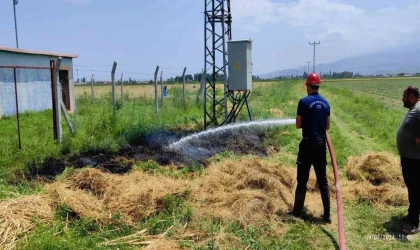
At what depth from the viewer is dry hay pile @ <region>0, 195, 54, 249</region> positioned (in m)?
4.10

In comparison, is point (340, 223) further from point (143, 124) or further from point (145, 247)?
point (143, 124)

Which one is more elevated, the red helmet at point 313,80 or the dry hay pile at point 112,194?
the red helmet at point 313,80

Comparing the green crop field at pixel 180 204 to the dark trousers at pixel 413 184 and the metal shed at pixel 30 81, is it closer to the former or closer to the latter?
the dark trousers at pixel 413 184

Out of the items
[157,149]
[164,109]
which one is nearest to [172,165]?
[157,149]

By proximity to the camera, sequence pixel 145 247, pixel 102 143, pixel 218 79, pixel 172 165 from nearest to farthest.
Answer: pixel 145 247 → pixel 172 165 → pixel 102 143 → pixel 218 79

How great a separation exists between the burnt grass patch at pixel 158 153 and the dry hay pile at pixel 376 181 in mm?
2737

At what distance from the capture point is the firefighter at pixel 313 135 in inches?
198

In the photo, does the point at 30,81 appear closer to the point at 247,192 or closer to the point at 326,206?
the point at 247,192

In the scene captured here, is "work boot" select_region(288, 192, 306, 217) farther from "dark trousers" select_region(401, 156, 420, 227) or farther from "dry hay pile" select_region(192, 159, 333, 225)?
"dark trousers" select_region(401, 156, 420, 227)

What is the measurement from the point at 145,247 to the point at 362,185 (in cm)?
423

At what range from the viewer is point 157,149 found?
927 cm

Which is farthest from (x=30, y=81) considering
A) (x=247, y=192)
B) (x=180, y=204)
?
(x=247, y=192)

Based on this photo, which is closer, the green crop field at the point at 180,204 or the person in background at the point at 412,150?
the green crop field at the point at 180,204

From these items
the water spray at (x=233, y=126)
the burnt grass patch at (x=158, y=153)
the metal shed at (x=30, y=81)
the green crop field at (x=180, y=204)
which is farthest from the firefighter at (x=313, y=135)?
the metal shed at (x=30, y=81)
